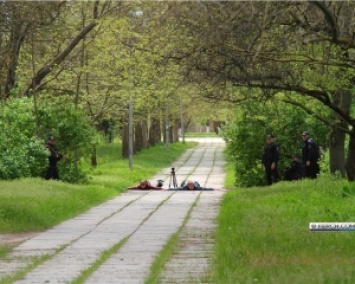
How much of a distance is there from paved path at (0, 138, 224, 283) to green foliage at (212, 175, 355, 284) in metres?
0.40

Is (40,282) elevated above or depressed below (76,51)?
below

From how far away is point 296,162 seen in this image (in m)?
30.9

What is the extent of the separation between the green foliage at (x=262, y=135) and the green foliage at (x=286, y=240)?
9.60m

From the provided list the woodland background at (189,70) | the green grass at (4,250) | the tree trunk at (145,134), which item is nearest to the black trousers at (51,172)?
the woodland background at (189,70)

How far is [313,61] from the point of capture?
656 inches

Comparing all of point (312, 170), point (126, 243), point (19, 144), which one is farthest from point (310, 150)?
point (126, 243)

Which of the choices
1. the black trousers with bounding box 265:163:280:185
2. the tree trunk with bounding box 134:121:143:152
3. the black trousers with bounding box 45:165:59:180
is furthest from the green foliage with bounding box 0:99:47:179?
the tree trunk with bounding box 134:121:143:152

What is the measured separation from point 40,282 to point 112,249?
3252 mm

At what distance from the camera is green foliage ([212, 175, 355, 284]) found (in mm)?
10672

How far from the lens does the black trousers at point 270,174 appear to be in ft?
100

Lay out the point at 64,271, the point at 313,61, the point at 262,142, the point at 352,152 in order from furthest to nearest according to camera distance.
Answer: the point at 262,142 → the point at 352,152 → the point at 313,61 → the point at 64,271

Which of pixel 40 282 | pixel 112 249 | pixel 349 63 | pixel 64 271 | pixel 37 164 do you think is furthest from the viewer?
pixel 37 164

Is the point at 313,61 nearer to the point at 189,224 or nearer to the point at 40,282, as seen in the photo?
the point at 189,224

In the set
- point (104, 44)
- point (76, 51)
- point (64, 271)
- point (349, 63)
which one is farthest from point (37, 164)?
point (64, 271)
